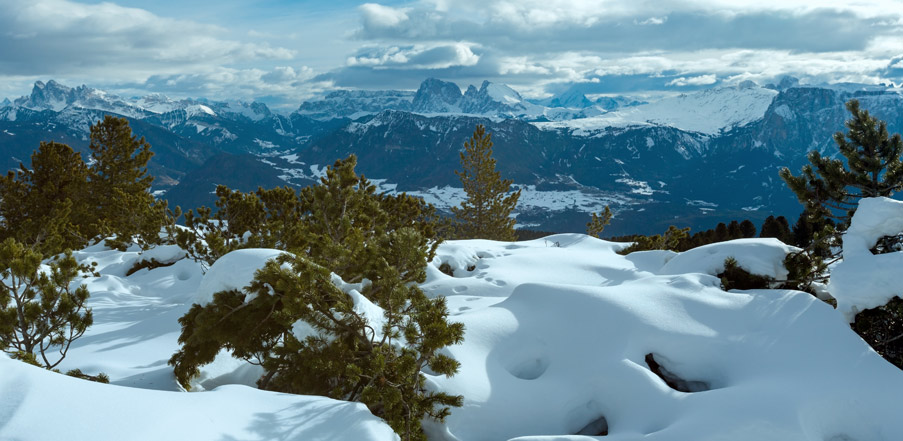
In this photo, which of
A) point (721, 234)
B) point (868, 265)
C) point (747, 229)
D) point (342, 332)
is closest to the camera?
point (342, 332)

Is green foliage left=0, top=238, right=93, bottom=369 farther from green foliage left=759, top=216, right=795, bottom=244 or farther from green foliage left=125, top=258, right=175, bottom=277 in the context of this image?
green foliage left=759, top=216, right=795, bottom=244

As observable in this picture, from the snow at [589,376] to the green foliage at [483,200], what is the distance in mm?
28426

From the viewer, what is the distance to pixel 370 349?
690 cm

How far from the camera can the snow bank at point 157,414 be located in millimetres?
4020

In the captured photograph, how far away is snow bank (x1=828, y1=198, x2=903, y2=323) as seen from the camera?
7672mm

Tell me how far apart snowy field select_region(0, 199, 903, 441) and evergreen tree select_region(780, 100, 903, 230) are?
1.51 metres

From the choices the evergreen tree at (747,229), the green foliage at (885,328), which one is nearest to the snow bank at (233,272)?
the green foliage at (885,328)

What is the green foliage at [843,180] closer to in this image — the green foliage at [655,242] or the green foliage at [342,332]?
the green foliage at [342,332]

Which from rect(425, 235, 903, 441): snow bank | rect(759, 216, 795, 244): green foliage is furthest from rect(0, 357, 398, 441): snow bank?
rect(759, 216, 795, 244): green foliage

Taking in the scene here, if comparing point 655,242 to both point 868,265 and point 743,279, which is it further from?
point 868,265

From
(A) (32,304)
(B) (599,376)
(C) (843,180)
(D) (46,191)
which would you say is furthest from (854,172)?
(D) (46,191)

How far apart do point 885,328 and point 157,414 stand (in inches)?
398

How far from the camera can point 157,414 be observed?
15.1 ft

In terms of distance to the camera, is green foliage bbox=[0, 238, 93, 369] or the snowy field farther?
green foliage bbox=[0, 238, 93, 369]
